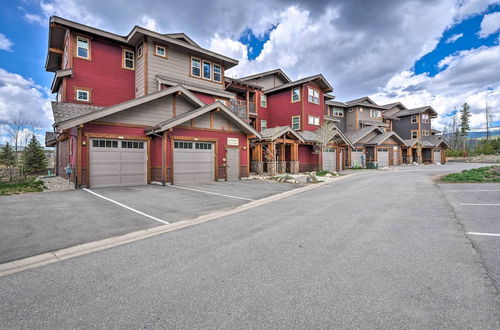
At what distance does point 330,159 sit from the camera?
2678cm

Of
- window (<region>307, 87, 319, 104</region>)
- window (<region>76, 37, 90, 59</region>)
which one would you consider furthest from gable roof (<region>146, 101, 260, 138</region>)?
window (<region>307, 87, 319, 104</region>)

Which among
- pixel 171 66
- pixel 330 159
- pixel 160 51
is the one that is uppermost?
pixel 160 51

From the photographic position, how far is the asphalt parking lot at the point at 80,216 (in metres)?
4.77

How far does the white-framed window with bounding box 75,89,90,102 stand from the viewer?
53.6 ft

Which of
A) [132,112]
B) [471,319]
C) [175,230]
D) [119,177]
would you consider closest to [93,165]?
[119,177]

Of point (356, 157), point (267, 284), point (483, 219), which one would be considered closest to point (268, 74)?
point (356, 157)

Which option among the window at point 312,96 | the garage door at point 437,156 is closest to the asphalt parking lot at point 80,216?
the window at point 312,96

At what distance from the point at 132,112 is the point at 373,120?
36.8 meters

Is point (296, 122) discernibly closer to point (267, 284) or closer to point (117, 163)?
point (117, 163)

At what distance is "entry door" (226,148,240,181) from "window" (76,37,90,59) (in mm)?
11653

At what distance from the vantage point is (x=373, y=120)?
127 feet

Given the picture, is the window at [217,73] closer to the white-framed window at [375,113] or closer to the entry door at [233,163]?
the entry door at [233,163]

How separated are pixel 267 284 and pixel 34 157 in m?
35.6

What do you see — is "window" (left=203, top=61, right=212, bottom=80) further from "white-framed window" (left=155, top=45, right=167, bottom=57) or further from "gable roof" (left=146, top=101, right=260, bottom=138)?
"gable roof" (left=146, top=101, right=260, bottom=138)
